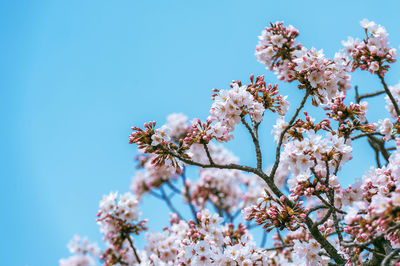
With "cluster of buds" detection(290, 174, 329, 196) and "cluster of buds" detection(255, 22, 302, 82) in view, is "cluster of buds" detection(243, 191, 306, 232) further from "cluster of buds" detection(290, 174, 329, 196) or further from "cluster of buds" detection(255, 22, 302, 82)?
"cluster of buds" detection(255, 22, 302, 82)

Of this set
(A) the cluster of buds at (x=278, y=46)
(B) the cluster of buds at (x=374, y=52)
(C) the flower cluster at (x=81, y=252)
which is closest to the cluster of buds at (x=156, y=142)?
(A) the cluster of buds at (x=278, y=46)

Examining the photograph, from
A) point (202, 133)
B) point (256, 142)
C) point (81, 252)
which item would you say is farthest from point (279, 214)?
point (81, 252)

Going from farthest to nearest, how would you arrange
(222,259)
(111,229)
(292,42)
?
(111,229)
(292,42)
(222,259)

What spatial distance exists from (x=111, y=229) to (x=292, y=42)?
193 inches

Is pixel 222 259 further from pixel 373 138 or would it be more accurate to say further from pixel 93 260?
pixel 93 260

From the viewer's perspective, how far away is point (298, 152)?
4.77 metres

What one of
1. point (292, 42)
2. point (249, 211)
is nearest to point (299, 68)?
point (292, 42)

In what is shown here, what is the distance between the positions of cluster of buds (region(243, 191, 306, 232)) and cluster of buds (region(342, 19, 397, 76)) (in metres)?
2.65

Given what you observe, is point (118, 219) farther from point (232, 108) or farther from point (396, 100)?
point (396, 100)

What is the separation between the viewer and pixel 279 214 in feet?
14.8

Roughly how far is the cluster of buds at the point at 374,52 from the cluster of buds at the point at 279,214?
265 centimetres

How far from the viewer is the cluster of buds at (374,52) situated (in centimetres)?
568

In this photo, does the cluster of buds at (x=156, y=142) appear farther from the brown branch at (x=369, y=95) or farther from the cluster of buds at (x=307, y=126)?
the brown branch at (x=369, y=95)

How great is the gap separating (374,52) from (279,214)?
10.2 ft
